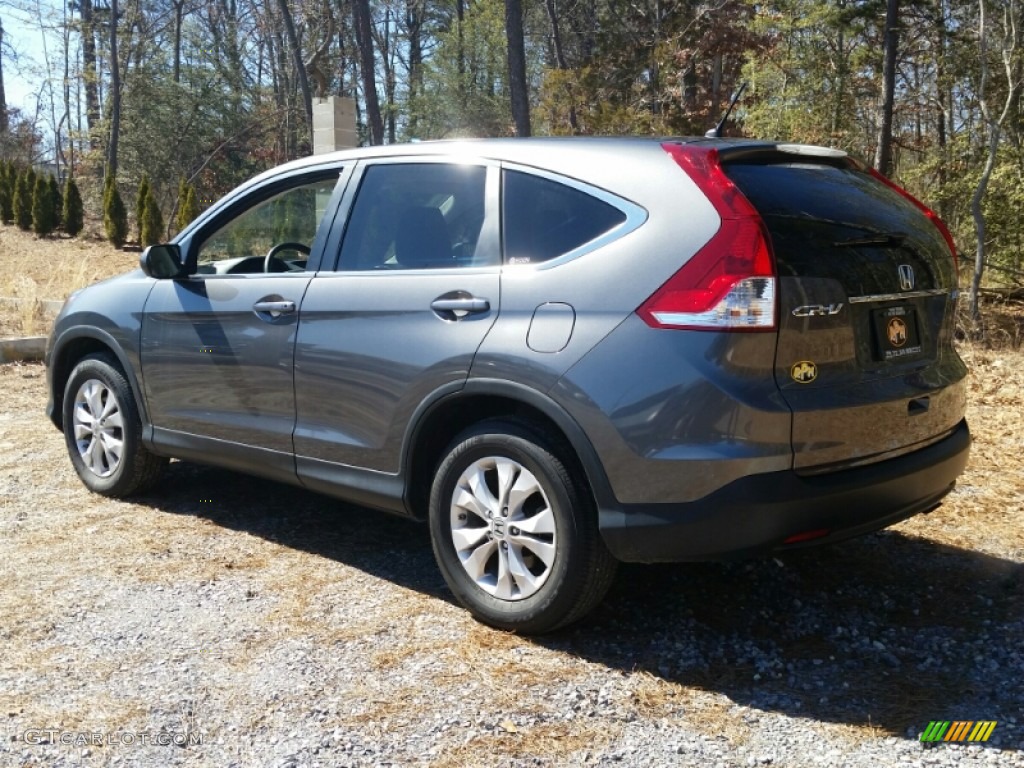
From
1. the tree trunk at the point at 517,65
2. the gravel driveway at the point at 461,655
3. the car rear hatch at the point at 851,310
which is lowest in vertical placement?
the gravel driveway at the point at 461,655

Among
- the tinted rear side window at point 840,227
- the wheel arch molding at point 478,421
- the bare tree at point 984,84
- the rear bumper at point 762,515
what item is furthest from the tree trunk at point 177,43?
the rear bumper at point 762,515

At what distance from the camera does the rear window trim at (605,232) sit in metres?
3.20

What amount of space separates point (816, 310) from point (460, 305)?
1.22 m

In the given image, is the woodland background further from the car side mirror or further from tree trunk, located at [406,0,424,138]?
the car side mirror

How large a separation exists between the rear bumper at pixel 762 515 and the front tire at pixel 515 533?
5.9 inches

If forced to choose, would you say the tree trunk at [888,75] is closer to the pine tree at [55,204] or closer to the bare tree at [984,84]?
the bare tree at [984,84]

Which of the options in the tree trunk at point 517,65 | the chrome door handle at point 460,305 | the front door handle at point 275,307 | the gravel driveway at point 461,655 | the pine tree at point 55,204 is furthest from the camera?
the pine tree at point 55,204

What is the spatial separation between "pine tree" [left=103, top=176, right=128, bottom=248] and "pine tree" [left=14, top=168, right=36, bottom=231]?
3.98m

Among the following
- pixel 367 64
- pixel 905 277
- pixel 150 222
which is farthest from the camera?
pixel 150 222

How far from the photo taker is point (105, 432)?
519 cm

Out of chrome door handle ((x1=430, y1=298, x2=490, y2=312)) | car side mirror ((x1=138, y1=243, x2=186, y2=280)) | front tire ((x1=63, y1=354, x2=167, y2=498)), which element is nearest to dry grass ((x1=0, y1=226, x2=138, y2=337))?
front tire ((x1=63, y1=354, x2=167, y2=498))

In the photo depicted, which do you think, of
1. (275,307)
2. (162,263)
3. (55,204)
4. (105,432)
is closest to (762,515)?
(275,307)

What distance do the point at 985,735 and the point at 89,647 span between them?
2.91 meters

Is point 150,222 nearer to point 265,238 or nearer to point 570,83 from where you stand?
point 570,83
